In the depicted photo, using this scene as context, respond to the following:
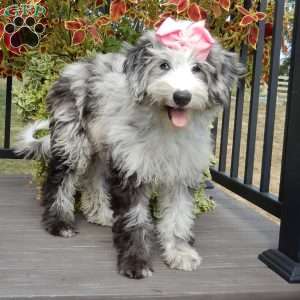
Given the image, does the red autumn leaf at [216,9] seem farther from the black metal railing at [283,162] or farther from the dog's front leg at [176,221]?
the dog's front leg at [176,221]

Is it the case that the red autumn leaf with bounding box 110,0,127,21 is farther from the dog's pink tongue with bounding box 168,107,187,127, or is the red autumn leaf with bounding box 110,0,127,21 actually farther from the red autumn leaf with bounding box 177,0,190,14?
the dog's pink tongue with bounding box 168,107,187,127

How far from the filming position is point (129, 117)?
237cm

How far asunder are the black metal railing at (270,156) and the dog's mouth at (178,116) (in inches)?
14.9

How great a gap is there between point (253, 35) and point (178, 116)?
1082 mm

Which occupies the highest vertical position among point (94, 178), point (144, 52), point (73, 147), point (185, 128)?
point (144, 52)

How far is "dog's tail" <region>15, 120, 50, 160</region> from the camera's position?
3.09 metres

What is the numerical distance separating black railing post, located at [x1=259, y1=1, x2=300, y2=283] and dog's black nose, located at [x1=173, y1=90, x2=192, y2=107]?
49 cm

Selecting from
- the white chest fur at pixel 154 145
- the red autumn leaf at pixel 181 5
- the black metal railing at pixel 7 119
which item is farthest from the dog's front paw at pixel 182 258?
the black metal railing at pixel 7 119

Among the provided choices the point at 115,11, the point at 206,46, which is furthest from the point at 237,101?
the point at 206,46

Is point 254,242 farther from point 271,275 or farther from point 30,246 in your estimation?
point 30,246

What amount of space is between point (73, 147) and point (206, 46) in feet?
2.96

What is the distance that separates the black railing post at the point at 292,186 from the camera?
2.25 m

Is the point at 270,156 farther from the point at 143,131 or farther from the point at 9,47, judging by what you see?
the point at 9,47

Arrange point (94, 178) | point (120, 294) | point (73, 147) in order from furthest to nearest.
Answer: point (94, 178)
point (73, 147)
point (120, 294)
